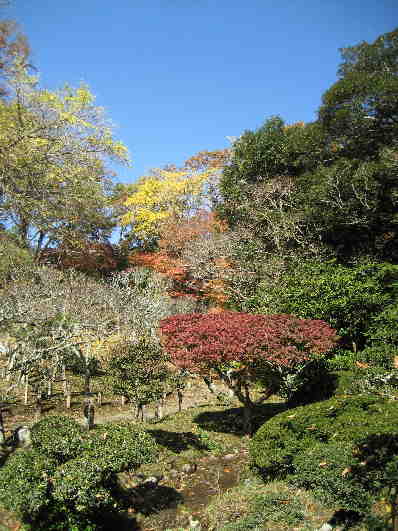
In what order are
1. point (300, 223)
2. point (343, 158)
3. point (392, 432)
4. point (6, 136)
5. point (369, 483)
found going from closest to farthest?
point (369, 483) < point (392, 432) < point (6, 136) < point (343, 158) < point (300, 223)

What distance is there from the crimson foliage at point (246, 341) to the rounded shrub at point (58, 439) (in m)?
3.01

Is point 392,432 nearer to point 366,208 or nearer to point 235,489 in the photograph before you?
point 235,489

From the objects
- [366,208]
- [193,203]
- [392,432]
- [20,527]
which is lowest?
[20,527]

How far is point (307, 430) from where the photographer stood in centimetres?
673

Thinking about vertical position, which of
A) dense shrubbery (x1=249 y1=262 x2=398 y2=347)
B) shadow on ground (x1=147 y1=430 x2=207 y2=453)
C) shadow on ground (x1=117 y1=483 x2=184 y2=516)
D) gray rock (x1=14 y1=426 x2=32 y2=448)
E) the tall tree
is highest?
the tall tree

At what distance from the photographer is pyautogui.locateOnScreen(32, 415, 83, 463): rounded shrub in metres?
5.84

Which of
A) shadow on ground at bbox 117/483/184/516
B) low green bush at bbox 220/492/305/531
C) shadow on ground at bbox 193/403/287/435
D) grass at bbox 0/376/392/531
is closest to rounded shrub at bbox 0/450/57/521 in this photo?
grass at bbox 0/376/392/531

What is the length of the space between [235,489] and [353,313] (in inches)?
240

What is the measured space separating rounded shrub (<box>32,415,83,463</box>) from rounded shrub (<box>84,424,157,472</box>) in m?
0.18

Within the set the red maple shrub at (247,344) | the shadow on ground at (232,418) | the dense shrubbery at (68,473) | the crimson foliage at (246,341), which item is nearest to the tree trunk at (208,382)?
the shadow on ground at (232,418)

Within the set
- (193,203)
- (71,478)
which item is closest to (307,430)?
(71,478)

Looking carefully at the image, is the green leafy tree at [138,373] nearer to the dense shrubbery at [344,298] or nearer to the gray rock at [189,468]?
the gray rock at [189,468]

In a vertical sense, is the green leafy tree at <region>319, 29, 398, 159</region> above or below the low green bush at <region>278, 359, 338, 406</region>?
above

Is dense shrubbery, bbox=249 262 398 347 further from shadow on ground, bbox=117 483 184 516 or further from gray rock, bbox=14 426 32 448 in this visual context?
gray rock, bbox=14 426 32 448
